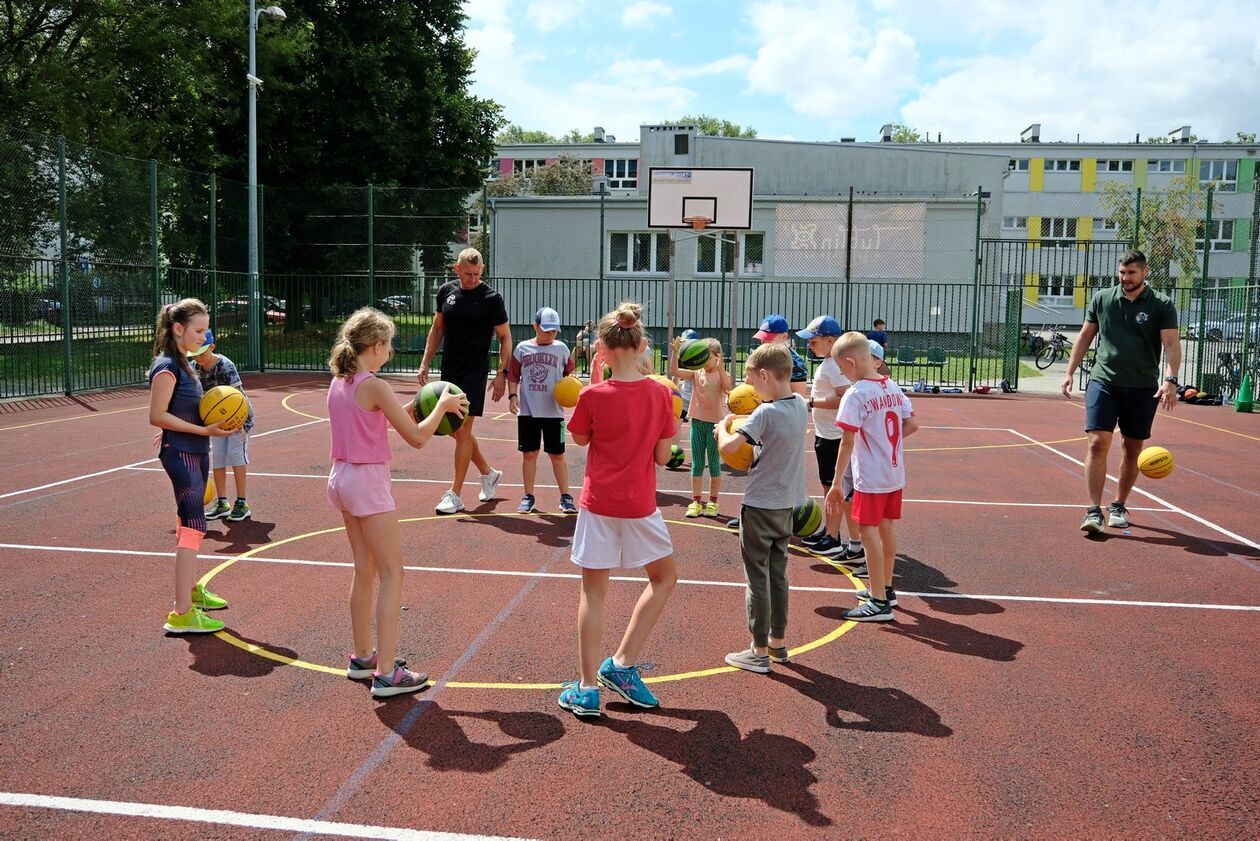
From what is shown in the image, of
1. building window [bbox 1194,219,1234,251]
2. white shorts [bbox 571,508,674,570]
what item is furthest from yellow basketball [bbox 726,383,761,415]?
building window [bbox 1194,219,1234,251]

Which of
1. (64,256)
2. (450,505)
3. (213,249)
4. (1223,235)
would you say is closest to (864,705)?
(450,505)

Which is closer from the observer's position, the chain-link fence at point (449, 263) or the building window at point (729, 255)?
the chain-link fence at point (449, 263)

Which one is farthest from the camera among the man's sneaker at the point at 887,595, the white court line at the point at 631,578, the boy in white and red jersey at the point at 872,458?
the white court line at the point at 631,578

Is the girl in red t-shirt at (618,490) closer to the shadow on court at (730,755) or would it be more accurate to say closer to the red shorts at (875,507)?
the shadow on court at (730,755)

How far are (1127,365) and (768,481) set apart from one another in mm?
4899

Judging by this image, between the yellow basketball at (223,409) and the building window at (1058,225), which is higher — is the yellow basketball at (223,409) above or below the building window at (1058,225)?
below

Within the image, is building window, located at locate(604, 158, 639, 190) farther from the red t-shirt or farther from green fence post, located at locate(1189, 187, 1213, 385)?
the red t-shirt

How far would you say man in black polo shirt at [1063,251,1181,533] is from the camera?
8.16m

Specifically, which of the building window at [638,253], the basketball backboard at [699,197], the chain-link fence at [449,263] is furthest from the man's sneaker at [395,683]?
the building window at [638,253]

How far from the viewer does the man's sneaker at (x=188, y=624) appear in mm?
5461

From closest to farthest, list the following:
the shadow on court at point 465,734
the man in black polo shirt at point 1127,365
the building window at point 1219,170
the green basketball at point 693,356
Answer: the shadow on court at point 465,734
the green basketball at point 693,356
the man in black polo shirt at point 1127,365
the building window at point 1219,170

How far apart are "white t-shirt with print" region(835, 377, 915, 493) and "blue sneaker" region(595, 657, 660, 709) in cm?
202

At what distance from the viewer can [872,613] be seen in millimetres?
5930

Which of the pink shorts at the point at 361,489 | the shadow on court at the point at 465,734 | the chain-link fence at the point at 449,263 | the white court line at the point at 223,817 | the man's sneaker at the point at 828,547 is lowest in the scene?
the white court line at the point at 223,817
